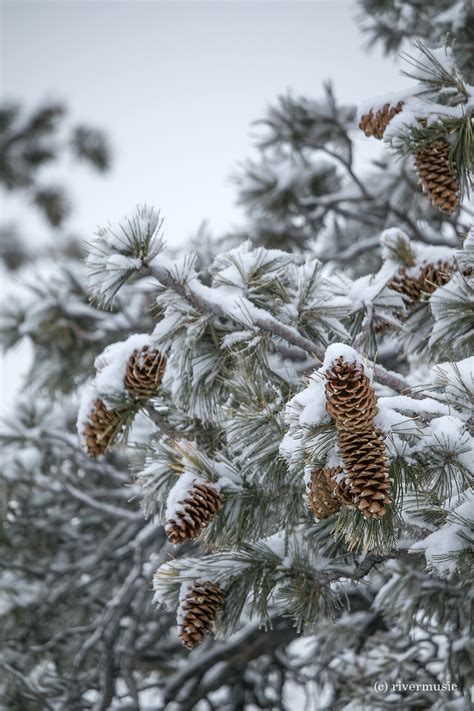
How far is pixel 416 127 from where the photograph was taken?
6.11 ft

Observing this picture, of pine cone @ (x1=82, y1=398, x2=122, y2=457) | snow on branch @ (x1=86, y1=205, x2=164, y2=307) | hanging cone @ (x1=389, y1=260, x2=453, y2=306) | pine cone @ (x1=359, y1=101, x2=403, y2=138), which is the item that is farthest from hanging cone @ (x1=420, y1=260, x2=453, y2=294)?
pine cone @ (x1=82, y1=398, x2=122, y2=457)

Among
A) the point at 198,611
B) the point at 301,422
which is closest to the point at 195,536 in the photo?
the point at 198,611

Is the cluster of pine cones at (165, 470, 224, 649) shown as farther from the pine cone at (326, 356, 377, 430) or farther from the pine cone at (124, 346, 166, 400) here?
the pine cone at (326, 356, 377, 430)

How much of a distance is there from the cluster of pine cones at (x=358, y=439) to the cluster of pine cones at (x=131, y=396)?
0.68 metres

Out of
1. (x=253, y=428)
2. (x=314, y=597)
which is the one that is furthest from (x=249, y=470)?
(x=314, y=597)

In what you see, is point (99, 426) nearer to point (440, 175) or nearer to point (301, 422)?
point (301, 422)

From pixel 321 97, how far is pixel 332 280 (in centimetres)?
260

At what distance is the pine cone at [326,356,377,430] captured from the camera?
4.19 ft

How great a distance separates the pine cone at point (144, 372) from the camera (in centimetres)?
183

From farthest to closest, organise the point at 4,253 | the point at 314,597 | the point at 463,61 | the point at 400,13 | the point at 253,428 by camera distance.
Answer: the point at 4,253 < the point at 400,13 < the point at 463,61 < the point at 314,597 < the point at 253,428

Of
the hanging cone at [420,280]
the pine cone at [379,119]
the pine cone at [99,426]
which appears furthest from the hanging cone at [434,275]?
the pine cone at [99,426]

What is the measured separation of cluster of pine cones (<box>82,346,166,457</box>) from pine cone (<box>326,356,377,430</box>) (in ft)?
2.28

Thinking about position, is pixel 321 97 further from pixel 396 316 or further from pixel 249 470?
pixel 249 470

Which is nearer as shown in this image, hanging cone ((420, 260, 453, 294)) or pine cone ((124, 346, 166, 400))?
pine cone ((124, 346, 166, 400))
